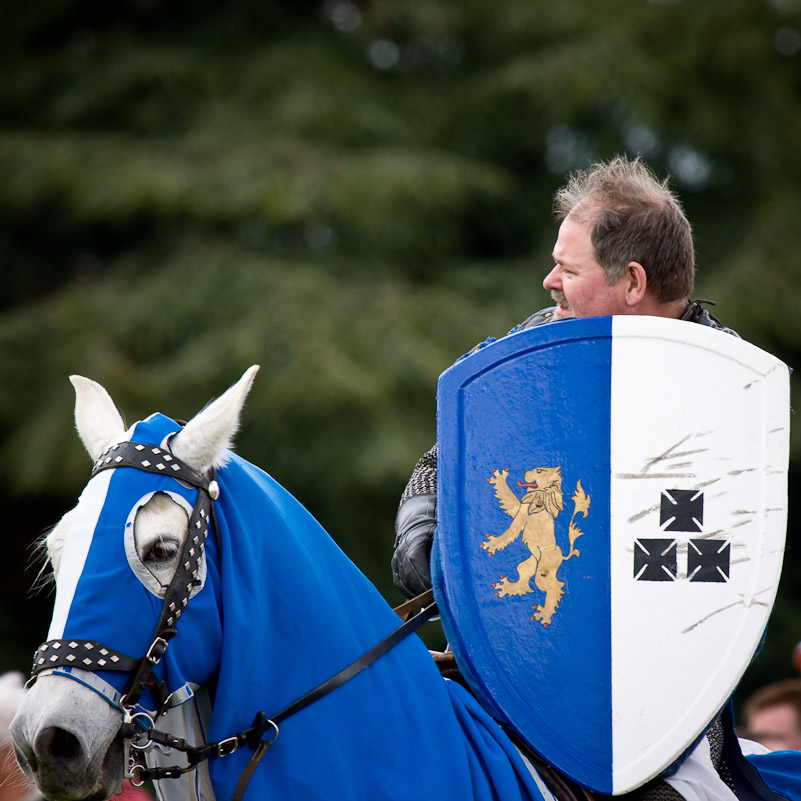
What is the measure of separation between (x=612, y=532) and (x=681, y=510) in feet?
0.50

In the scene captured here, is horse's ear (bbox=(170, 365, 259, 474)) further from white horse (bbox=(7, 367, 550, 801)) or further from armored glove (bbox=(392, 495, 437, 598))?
armored glove (bbox=(392, 495, 437, 598))

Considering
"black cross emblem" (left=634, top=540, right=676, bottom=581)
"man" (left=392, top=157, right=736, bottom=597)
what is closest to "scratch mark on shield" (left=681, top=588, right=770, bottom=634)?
"black cross emblem" (left=634, top=540, right=676, bottom=581)

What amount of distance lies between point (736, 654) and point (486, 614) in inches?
20.4

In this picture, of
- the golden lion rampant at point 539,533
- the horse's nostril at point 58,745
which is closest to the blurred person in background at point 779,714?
the golden lion rampant at point 539,533

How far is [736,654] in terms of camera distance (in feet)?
7.27

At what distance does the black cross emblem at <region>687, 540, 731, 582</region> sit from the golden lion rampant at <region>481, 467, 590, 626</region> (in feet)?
0.77

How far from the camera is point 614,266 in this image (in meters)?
2.45

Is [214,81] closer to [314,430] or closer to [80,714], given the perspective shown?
[314,430]

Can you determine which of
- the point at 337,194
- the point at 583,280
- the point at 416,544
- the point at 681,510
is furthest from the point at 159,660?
the point at 337,194

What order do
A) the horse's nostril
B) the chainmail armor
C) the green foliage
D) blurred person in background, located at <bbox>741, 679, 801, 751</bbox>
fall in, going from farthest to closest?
the green foliage → blurred person in background, located at <bbox>741, 679, 801, 751</bbox> → the chainmail armor → the horse's nostril

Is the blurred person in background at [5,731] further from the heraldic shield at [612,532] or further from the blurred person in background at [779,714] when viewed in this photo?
the blurred person in background at [779,714]

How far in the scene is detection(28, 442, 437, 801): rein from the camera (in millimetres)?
1864

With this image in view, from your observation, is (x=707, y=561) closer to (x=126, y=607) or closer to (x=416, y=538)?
(x=416, y=538)

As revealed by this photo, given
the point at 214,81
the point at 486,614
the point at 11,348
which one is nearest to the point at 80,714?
the point at 486,614
